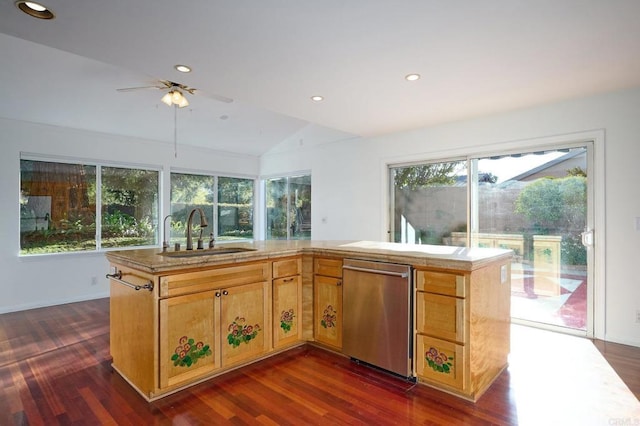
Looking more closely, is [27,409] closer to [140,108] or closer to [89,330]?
[89,330]

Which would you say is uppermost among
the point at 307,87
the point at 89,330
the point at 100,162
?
the point at 307,87

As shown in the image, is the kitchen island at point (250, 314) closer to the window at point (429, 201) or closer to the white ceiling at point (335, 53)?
the white ceiling at point (335, 53)

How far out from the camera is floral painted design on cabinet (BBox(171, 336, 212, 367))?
2.29m

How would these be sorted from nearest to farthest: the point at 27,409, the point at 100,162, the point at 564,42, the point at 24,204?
the point at 27,409 < the point at 564,42 < the point at 24,204 < the point at 100,162

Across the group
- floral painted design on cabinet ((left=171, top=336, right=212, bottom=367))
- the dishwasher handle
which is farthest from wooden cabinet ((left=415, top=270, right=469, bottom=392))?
floral painted design on cabinet ((left=171, top=336, right=212, bottom=367))

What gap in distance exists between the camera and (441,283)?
2279 millimetres

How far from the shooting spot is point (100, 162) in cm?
497

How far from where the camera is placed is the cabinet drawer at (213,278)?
87.4 inches

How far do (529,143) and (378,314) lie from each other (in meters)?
2.60

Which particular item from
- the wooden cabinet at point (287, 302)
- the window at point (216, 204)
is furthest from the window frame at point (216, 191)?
the wooden cabinet at point (287, 302)

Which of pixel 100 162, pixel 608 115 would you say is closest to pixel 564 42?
pixel 608 115

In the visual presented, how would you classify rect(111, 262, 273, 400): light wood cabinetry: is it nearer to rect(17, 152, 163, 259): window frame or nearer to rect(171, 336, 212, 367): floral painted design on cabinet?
rect(171, 336, 212, 367): floral painted design on cabinet

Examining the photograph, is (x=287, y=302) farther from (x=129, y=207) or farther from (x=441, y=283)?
(x=129, y=207)

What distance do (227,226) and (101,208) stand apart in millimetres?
2134
